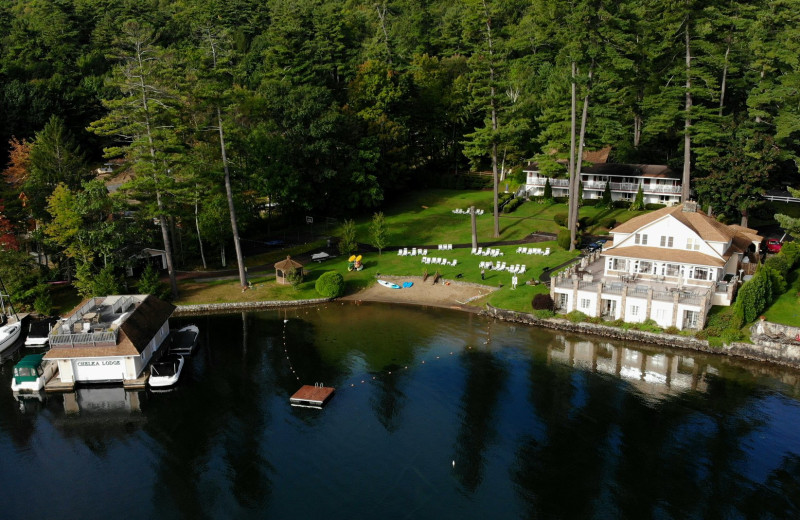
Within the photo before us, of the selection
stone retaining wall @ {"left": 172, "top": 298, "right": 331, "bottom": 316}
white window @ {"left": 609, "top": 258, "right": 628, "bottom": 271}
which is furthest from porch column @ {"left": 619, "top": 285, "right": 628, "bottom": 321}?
stone retaining wall @ {"left": 172, "top": 298, "right": 331, "bottom": 316}

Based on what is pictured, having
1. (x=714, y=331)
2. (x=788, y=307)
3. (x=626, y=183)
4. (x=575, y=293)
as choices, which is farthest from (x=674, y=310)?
(x=626, y=183)

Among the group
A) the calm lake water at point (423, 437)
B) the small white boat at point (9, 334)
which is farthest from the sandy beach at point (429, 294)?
the small white boat at point (9, 334)

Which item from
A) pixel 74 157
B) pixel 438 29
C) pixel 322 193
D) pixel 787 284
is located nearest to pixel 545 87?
pixel 438 29

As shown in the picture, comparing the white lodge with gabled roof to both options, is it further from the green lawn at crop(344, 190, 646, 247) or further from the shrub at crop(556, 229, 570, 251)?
the green lawn at crop(344, 190, 646, 247)

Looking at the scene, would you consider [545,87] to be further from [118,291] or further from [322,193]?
[118,291]

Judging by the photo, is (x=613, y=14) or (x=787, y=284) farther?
(x=613, y=14)

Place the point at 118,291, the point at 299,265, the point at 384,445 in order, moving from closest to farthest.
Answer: the point at 384,445, the point at 118,291, the point at 299,265

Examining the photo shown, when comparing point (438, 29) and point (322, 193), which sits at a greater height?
point (438, 29)

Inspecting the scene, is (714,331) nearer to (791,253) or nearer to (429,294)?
(791,253)
